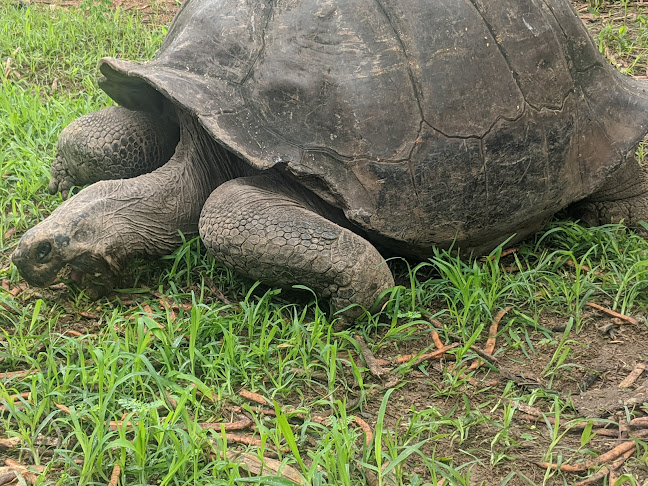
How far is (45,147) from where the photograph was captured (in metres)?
5.20

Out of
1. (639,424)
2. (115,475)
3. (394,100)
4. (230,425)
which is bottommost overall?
(639,424)

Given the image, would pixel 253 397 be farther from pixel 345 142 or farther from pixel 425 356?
pixel 345 142

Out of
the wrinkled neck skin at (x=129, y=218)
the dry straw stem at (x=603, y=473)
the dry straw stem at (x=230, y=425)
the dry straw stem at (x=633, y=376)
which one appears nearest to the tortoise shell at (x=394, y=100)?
the wrinkled neck skin at (x=129, y=218)

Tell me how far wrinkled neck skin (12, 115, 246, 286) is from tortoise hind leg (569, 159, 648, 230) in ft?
6.94

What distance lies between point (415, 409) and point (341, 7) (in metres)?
1.95

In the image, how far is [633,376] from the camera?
331 centimetres

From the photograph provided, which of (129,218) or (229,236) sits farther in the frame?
(129,218)

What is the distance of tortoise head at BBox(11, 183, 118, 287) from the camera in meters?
3.56

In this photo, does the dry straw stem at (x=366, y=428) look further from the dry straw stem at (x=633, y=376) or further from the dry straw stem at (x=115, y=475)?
the dry straw stem at (x=633, y=376)

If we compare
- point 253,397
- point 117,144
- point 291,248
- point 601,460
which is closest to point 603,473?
point 601,460

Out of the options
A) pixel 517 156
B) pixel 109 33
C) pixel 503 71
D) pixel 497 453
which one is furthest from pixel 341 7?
pixel 109 33

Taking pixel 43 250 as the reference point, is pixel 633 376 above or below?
below

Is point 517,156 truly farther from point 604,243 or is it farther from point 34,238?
point 34,238

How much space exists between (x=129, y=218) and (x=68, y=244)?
351mm
